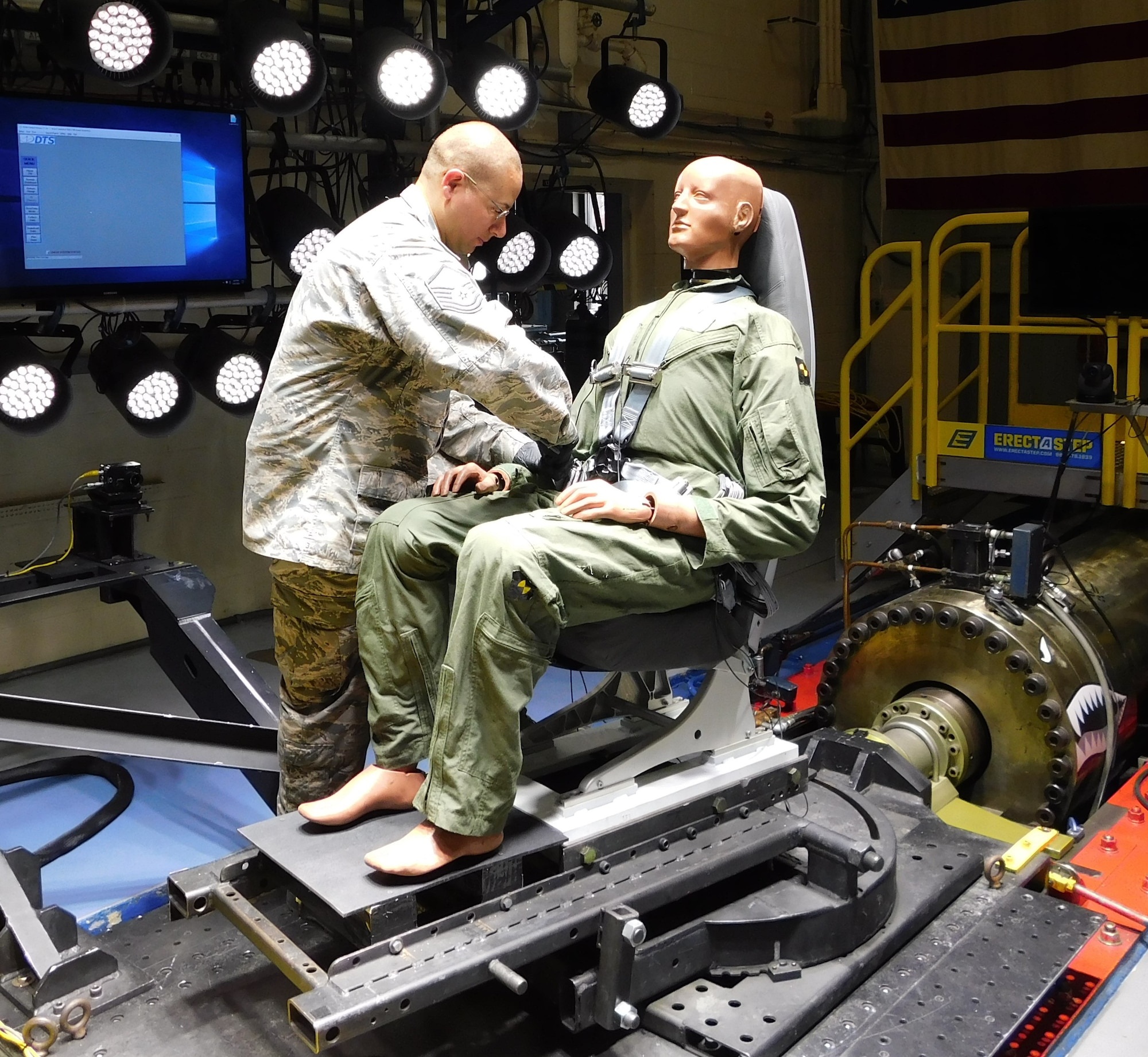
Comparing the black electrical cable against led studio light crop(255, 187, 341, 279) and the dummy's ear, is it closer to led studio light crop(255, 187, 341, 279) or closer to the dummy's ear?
the dummy's ear

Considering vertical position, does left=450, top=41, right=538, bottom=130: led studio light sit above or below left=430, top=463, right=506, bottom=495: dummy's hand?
above

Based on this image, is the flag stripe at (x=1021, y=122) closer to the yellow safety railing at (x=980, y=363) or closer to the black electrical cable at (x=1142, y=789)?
the yellow safety railing at (x=980, y=363)

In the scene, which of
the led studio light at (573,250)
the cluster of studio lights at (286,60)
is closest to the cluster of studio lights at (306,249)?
the cluster of studio lights at (286,60)

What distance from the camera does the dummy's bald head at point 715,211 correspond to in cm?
275

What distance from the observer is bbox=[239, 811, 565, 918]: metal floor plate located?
6.84 ft

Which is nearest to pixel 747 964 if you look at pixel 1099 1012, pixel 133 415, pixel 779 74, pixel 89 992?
pixel 1099 1012

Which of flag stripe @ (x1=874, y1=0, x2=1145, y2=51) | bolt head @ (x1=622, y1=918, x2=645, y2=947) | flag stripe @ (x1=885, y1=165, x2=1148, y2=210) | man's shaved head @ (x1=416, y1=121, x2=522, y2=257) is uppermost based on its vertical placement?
flag stripe @ (x1=874, y1=0, x2=1145, y2=51)

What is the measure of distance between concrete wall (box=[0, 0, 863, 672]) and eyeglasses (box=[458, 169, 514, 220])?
10.2 ft

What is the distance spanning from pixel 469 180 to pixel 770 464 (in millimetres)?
916

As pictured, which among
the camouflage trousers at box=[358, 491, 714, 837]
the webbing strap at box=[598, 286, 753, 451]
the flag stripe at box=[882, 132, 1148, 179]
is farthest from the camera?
the flag stripe at box=[882, 132, 1148, 179]

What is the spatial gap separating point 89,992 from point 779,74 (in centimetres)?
832

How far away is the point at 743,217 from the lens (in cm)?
279

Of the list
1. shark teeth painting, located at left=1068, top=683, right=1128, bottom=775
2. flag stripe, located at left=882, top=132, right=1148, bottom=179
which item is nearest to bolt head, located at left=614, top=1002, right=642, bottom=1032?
shark teeth painting, located at left=1068, top=683, right=1128, bottom=775

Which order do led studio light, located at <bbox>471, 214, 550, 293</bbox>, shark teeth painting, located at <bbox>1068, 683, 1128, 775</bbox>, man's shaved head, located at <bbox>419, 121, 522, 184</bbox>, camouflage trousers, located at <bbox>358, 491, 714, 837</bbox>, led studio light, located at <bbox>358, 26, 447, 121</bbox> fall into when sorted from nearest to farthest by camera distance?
camouflage trousers, located at <bbox>358, 491, 714, 837</bbox> → man's shaved head, located at <bbox>419, 121, 522, 184</bbox> → shark teeth painting, located at <bbox>1068, 683, 1128, 775</bbox> → led studio light, located at <bbox>358, 26, 447, 121</bbox> → led studio light, located at <bbox>471, 214, 550, 293</bbox>
